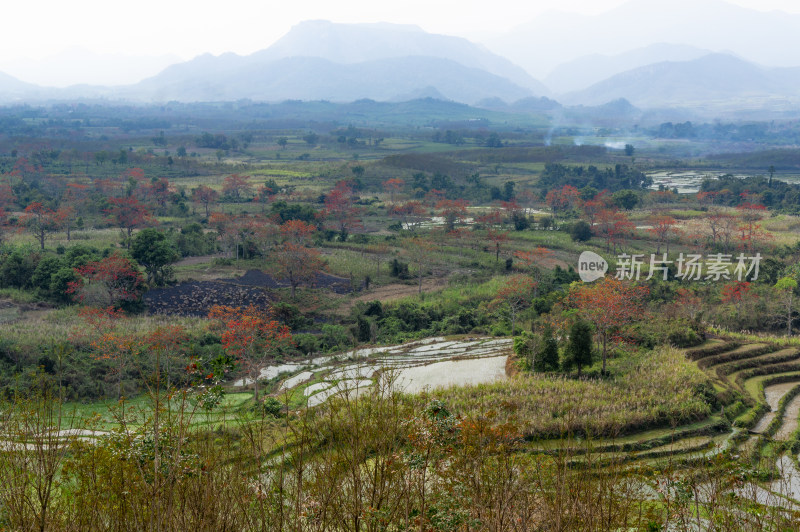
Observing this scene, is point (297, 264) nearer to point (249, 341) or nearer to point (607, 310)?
point (249, 341)

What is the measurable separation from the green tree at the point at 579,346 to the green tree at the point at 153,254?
1573 cm

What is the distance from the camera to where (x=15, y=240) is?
31.4m

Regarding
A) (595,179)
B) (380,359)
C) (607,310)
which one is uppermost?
(595,179)

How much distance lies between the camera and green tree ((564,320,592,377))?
14.8 meters

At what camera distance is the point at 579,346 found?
1487cm

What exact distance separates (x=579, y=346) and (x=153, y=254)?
53.1ft

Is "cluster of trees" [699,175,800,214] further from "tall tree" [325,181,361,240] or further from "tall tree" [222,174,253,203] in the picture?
"tall tree" [222,174,253,203]

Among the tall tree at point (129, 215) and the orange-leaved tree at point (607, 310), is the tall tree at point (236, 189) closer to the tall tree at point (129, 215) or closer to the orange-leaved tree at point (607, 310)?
the tall tree at point (129, 215)

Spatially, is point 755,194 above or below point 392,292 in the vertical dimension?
above

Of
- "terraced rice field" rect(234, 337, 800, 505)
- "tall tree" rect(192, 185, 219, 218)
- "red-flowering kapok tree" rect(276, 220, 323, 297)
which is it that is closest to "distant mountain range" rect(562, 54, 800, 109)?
"tall tree" rect(192, 185, 219, 218)

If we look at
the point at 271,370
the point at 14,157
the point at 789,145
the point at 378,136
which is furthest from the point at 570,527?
the point at 789,145

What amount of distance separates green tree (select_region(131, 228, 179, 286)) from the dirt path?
704 cm

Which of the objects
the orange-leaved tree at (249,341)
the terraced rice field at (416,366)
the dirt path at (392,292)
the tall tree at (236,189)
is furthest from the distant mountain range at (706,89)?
the orange-leaved tree at (249,341)

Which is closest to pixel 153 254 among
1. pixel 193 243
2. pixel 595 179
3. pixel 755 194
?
pixel 193 243
